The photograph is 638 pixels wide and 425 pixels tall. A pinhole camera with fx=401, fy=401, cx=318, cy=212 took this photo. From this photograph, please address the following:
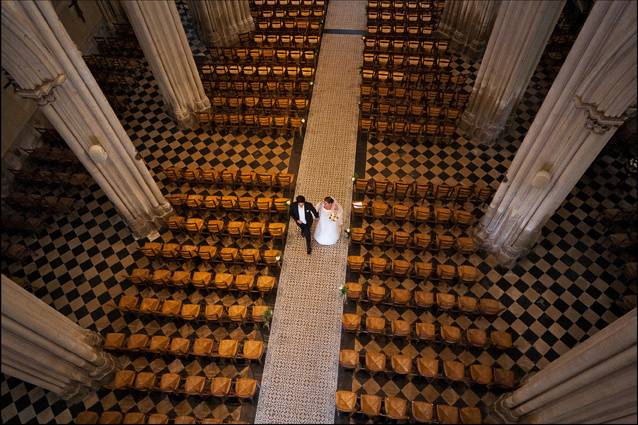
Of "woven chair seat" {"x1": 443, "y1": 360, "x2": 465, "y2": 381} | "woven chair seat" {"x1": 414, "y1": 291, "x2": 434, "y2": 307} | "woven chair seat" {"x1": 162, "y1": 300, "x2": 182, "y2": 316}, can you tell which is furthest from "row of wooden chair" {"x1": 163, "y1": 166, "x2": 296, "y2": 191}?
"woven chair seat" {"x1": 443, "y1": 360, "x2": 465, "y2": 381}

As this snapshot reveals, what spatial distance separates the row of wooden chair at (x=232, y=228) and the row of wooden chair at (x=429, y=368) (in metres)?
3.69

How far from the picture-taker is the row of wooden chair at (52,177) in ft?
40.1

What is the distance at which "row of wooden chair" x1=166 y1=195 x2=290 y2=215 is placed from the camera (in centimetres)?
1139

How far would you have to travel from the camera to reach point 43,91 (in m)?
7.76

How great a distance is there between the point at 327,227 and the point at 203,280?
3.43m

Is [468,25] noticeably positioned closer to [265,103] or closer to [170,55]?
[265,103]

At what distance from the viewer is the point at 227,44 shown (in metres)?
17.0

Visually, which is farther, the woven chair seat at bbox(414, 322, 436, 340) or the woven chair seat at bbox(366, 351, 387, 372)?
the woven chair seat at bbox(414, 322, 436, 340)

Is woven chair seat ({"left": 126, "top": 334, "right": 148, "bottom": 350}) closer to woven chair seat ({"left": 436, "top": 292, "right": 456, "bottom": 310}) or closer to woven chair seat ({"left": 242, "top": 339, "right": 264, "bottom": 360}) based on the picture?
woven chair seat ({"left": 242, "top": 339, "right": 264, "bottom": 360})

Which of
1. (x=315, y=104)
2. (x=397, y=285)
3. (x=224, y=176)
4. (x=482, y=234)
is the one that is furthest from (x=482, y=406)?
(x=315, y=104)

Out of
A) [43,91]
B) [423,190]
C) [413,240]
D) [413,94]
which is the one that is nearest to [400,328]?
[413,240]

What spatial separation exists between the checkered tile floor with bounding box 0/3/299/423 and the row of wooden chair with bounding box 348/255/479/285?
243cm

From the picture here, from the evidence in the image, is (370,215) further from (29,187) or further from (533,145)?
(29,187)

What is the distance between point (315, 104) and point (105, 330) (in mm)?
9803
